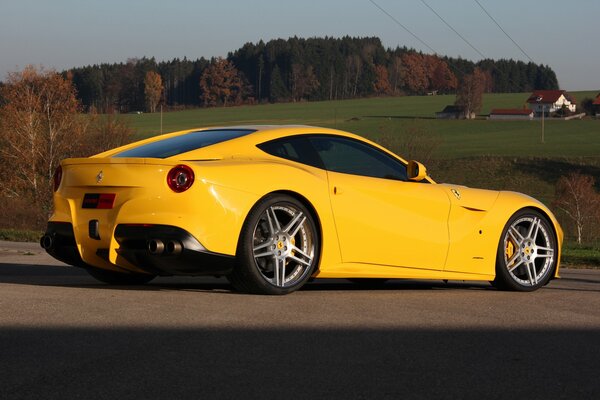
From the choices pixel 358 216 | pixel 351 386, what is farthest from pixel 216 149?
pixel 351 386

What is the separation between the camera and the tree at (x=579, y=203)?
2689 inches

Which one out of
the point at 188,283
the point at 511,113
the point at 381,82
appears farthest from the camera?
the point at 381,82

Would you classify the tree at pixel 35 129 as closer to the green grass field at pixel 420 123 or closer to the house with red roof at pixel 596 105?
the green grass field at pixel 420 123

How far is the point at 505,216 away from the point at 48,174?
53.6m

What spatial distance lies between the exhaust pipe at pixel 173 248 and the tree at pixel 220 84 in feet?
455

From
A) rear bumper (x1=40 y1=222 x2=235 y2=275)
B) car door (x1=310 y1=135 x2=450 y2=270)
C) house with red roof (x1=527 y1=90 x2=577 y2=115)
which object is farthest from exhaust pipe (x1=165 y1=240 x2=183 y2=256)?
house with red roof (x1=527 y1=90 x2=577 y2=115)

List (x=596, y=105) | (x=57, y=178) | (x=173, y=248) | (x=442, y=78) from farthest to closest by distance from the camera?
1. (x=442, y=78)
2. (x=596, y=105)
3. (x=57, y=178)
4. (x=173, y=248)

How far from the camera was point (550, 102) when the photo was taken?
16050 cm

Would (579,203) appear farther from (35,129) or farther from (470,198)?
(470,198)

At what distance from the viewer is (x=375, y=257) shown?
327 inches

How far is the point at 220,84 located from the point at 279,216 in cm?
15045

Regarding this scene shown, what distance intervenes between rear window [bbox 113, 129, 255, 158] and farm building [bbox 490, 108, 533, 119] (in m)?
137

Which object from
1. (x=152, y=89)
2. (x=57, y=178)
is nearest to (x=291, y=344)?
(x=57, y=178)

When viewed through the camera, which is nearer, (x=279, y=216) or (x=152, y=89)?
(x=279, y=216)
